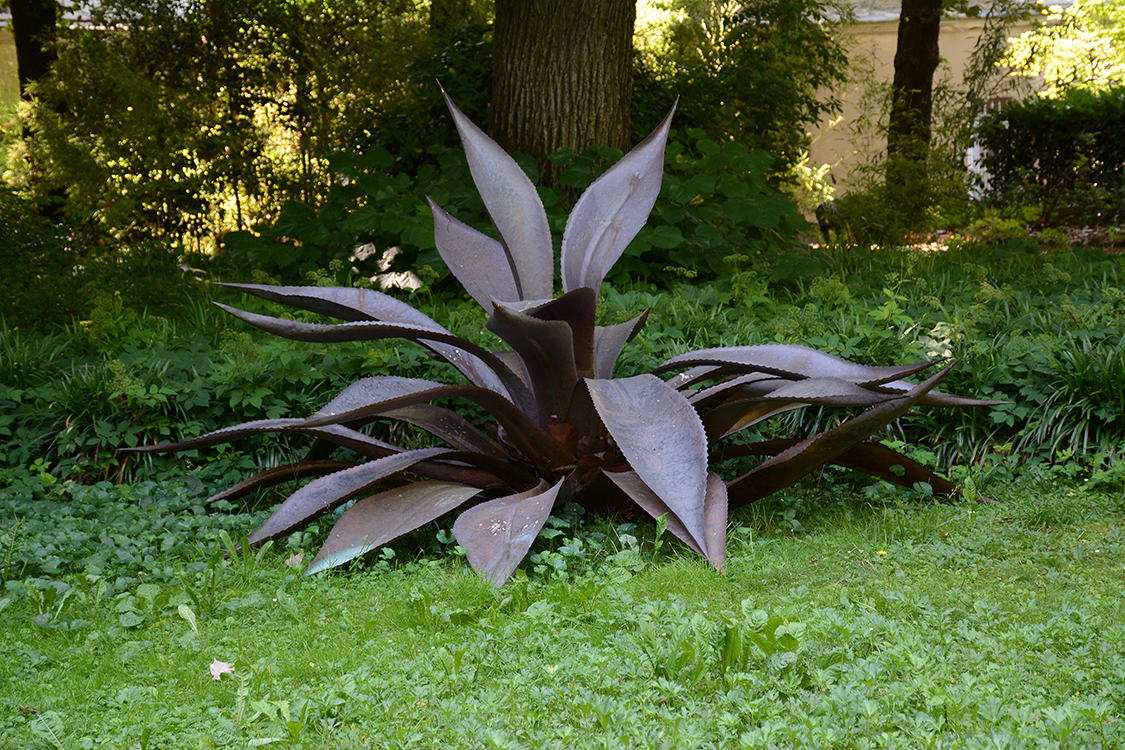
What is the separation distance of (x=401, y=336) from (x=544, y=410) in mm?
573

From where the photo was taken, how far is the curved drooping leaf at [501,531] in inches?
102

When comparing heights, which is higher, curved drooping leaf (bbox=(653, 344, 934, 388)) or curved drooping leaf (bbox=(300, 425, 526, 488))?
curved drooping leaf (bbox=(653, 344, 934, 388))

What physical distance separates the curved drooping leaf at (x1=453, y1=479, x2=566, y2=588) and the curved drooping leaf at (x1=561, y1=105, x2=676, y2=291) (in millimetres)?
796

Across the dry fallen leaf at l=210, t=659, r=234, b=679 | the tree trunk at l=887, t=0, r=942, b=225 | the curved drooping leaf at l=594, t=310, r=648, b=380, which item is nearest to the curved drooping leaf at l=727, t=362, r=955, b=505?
the curved drooping leaf at l=594, t=310, r=648, b=380

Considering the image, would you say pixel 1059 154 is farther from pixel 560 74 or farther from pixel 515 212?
pixel 515 212

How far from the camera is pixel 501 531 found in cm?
272

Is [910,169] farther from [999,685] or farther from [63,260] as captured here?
[999,685]

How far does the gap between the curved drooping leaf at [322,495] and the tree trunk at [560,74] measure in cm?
342

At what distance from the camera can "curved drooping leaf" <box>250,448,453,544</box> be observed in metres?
2.92

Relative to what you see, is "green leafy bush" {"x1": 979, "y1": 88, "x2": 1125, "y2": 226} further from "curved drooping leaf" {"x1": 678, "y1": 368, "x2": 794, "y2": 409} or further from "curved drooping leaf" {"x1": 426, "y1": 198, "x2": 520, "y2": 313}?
"curved drooping leaf" {"x1": 426, "y1": 198, "x2": 520, "y2": 313}

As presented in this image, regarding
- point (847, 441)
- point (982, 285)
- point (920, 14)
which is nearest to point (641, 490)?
point (847, 441)

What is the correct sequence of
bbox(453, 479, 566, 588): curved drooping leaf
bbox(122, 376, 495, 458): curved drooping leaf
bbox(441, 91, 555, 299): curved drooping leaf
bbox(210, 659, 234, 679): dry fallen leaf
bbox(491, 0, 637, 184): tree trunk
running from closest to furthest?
bbox(210, 659, 234, 679): dry fallen leaf < bbox(453, 479, 566, 588): curved drooping leaf < bbox(122, 376, 495, 458): curved drooping leaf < bbox(441, 91, 555, 299): curved drooping leaf < bbox(491, 0, 637, 184): tree trunk

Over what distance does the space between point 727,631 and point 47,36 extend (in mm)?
9892

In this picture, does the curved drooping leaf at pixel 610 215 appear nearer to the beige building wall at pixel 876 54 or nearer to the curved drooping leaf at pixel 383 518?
the curved drooping leaf at pixel 383 518
